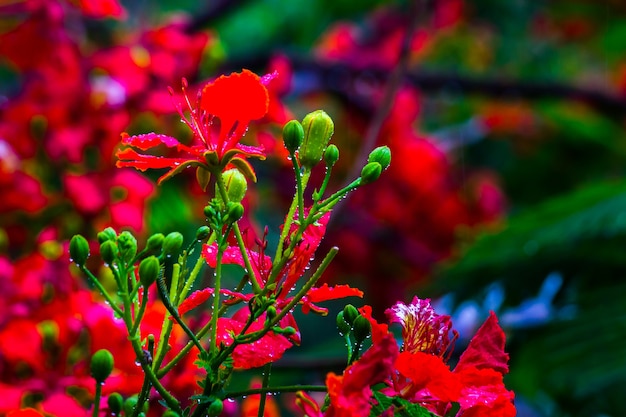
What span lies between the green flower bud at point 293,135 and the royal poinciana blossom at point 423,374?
8 centimetres

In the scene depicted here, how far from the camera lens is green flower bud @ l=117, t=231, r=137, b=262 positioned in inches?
13.3

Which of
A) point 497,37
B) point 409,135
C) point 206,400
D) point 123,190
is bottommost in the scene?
point 206,400

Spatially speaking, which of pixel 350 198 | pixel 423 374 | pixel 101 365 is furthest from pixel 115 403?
pixel 350 198

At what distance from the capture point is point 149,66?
887 mm

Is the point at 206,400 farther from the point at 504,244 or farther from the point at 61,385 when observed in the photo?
the point at 504,244

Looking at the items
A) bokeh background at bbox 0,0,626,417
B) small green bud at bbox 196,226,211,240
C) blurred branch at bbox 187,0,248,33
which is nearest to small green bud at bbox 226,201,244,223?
small green bud at bbox 196,226,211,240

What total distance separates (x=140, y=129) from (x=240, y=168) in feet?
1.68

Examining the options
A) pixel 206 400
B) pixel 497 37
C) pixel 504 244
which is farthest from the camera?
pixel 497 37

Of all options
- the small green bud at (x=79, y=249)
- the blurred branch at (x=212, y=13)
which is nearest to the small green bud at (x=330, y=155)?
the small green bud at (x=79, y=249)

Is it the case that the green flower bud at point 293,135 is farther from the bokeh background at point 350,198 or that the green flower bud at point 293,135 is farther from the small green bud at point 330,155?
the bokeh background at point 350,198

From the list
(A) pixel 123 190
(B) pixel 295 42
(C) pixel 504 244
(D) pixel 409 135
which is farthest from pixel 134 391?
(B) pixel 295 42

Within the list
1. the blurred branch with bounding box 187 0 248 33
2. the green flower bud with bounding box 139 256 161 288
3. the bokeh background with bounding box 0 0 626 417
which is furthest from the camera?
the blurred branch with bounding box 187 0 248 33

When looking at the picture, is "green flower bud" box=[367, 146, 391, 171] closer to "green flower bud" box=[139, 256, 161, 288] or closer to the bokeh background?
"green flower bud" box=[139, 256, 161, 288]

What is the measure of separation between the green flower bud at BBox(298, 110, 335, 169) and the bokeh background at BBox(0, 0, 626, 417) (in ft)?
0.63
